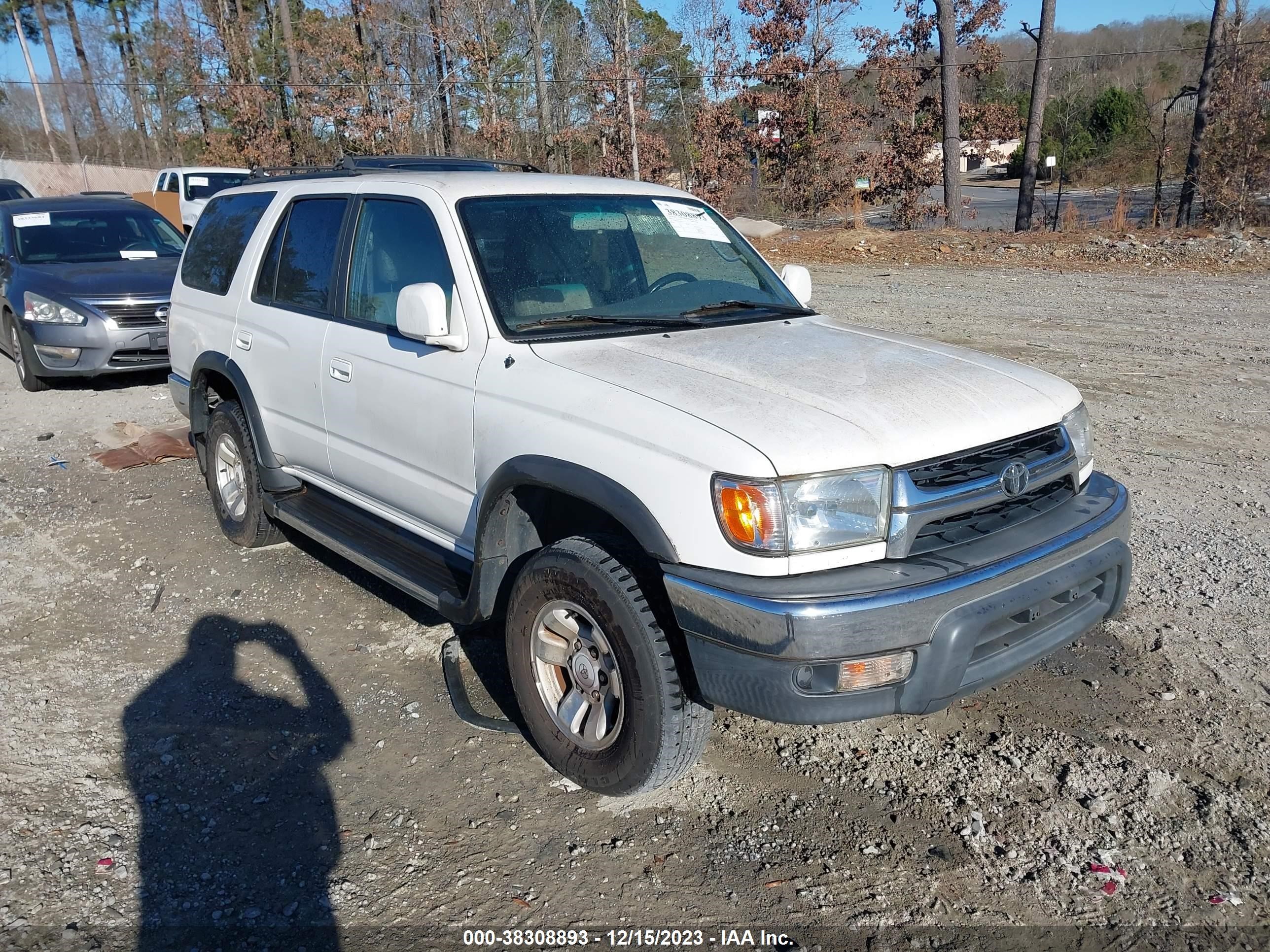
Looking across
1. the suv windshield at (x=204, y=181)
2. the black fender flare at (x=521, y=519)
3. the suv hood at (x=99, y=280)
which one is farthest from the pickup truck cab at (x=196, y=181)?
the black fender flare at (x=521, y=519)

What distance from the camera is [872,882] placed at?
3.03 meters

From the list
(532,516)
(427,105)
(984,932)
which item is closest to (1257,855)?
(984,932)

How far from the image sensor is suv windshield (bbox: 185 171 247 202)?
2184 centimetres

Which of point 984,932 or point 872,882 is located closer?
point 984,932

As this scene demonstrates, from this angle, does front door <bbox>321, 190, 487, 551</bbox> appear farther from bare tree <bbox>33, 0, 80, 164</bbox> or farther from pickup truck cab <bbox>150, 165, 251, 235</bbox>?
bare tree <bbox>33, 0, 80, 164</bbox>

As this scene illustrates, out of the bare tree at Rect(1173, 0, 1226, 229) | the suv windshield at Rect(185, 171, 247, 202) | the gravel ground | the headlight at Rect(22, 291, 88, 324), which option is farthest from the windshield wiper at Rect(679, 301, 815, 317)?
the bare tree at Rect(1173, 0, 1226, 229)

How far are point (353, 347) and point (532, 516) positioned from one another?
1.29m

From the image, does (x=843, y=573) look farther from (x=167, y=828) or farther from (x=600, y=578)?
(x=167, y=828)

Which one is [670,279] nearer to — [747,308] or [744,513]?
[747,308]

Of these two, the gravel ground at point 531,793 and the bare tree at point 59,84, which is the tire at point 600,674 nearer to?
the gravel ground at point 531,793

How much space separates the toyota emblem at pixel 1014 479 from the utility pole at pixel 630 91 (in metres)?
22.9

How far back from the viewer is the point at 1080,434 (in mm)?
3627

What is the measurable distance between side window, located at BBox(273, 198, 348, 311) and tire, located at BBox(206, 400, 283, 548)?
827 millimetres

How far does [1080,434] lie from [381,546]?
286cm
